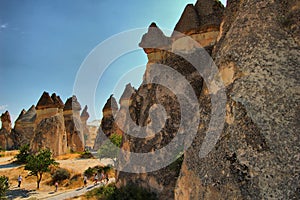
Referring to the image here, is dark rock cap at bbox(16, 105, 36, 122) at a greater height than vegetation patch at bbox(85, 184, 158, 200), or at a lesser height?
greater

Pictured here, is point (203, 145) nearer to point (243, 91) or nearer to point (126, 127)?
point (243, 91)

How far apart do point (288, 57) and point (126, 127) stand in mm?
7247

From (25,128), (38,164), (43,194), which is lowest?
(43,194)

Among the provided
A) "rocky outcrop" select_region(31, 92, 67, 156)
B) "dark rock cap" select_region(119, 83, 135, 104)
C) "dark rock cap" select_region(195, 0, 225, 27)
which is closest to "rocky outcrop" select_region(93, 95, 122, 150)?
"dark rock cap" select_region(119, 83, 135, 104)

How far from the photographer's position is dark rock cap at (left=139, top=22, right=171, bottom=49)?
36.1ft

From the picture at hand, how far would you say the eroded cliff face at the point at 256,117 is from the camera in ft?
10.5

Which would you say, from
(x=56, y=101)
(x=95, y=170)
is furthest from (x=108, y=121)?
(x=95, y=170)

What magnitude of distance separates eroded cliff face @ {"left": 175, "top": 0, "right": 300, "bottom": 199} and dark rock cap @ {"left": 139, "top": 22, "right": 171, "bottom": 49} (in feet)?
22.1

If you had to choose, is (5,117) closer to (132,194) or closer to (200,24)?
(132,194)

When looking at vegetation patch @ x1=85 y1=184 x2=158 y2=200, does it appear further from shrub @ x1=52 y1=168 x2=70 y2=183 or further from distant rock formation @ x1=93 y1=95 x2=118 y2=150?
distant rock formation @ x1=93 y1=95 x2=118 y2=150

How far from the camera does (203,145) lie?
156 inches

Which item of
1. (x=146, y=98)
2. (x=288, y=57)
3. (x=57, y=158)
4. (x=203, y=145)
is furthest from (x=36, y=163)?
(x=288, y=57)

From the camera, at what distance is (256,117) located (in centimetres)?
345

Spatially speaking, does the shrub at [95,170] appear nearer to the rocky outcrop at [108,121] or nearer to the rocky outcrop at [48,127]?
the rocky outcrop at [48,127]
